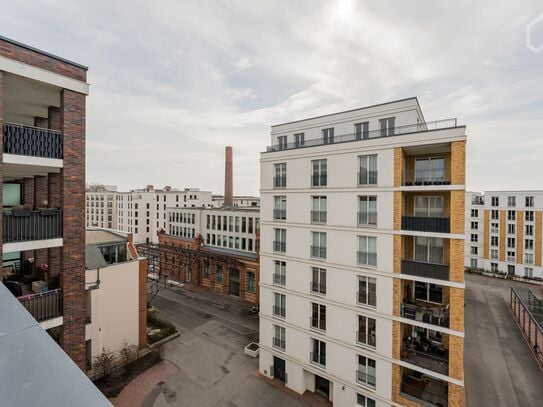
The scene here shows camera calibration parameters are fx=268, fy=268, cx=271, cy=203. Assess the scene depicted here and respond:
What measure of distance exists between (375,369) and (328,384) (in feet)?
14.0

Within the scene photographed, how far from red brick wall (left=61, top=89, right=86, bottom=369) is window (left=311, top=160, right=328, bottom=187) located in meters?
12.7

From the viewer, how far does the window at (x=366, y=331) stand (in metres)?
15.6

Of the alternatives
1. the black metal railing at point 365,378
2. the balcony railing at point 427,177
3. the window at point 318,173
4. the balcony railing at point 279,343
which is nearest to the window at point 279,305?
the balcony railing at point 279,343

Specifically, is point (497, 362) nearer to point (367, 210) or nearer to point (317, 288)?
point (317, 288)

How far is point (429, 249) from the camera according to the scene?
637 inches

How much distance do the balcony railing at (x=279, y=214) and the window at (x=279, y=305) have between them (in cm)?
549

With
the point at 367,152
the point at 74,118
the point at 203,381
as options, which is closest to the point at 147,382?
the point at 203,381

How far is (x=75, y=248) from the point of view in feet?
32.9

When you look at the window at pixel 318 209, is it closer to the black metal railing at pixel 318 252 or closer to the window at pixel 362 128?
the black metal railing at pixel 318 252

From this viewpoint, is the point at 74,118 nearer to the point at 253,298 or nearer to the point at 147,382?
the point at 147,382

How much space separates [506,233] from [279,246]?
157 feet

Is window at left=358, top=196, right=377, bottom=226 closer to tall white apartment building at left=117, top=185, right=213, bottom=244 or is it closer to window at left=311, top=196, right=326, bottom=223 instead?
window at left=311, top=196, right=326, bottom=223

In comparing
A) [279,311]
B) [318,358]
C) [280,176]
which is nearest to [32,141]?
[280,176]

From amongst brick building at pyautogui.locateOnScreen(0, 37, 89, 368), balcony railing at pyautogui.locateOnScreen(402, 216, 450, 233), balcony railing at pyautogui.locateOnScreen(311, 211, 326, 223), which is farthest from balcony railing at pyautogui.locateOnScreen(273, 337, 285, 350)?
brick building at pyautogui.locateOnScreen(0, 37, 89, 368)
